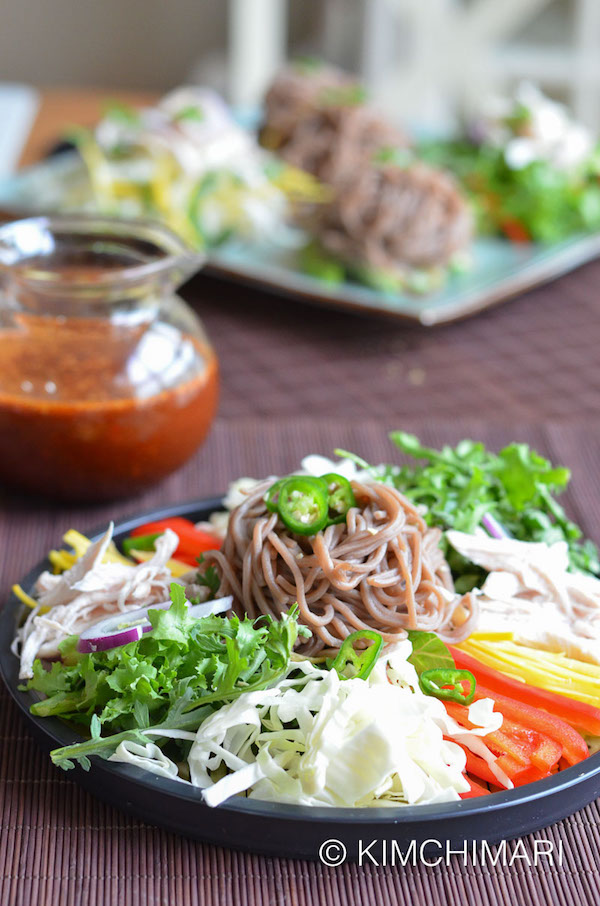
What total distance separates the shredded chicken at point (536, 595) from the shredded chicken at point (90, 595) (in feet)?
1.53

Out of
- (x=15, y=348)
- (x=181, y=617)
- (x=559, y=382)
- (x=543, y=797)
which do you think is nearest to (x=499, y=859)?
(x=543, y=797)

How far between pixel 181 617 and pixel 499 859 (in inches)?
20.2

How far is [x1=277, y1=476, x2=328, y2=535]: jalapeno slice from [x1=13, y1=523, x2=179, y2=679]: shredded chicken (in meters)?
0.22

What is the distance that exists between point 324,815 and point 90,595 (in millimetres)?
532

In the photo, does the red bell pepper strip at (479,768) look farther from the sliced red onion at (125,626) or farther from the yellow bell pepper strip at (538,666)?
the sliced red onion at (125,626)

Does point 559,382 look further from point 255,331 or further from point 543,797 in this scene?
point 543,797

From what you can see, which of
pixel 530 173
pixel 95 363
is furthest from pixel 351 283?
pixel 95 363

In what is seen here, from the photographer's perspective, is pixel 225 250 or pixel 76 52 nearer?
pixel 225 250

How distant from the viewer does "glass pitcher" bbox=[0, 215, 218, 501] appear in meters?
1.99

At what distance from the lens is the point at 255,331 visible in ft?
9.78

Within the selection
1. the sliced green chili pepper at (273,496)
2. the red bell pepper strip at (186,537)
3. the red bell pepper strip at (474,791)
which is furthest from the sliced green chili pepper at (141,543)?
the red bell pepper strip at (474,791)

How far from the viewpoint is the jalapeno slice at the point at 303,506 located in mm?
1445

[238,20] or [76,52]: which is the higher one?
[238,20]

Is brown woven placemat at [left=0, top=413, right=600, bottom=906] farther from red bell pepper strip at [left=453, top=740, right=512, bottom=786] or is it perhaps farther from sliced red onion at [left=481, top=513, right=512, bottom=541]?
sliced red onion at [left=481, top=513, right=512, bottom=541]
